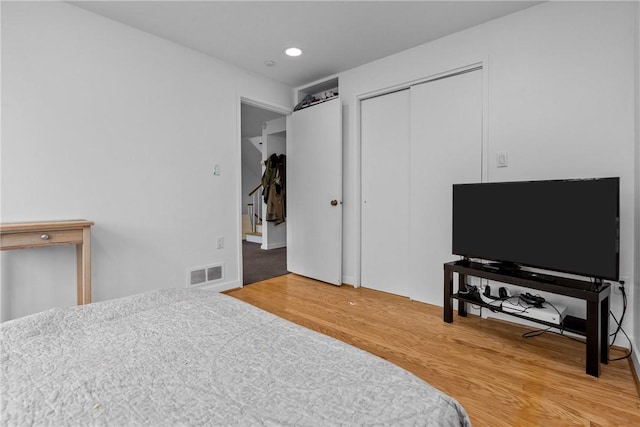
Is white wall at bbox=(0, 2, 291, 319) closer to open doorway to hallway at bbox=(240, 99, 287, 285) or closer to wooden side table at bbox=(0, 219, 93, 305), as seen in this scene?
wooden side table at bbox=(0, 219, 93, 305)

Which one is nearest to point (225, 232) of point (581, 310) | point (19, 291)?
point (19, 291)

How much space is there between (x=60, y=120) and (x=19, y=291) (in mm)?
1217

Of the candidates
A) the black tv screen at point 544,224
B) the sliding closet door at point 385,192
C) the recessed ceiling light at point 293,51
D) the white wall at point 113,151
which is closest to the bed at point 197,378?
the white wall at point 113,151

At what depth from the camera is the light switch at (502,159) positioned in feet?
8.16

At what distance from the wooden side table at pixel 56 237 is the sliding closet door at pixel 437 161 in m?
2.64

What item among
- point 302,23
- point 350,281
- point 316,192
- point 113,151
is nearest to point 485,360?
point 350,281

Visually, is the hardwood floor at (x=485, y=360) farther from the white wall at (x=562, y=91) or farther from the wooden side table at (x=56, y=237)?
the wooden side table at (x=56, y=237)

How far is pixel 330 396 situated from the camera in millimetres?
654

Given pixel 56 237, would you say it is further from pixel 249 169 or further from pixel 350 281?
pixel 249 169

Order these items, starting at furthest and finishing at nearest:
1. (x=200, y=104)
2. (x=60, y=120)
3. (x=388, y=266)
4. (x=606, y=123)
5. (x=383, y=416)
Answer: (x=388, y=266), (x=200, y=104), (x=60, y=120), (x=606, y=123), (x=383, y=416)

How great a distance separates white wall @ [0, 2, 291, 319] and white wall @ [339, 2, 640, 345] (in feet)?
7.61

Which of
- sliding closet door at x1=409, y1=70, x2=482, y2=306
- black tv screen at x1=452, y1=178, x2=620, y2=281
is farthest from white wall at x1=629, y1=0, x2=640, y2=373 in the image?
sliding closet door at x1=409, y1=70, x2=482, y2=306

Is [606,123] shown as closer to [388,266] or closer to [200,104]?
[388,266]

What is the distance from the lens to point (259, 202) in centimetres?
761
